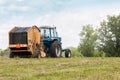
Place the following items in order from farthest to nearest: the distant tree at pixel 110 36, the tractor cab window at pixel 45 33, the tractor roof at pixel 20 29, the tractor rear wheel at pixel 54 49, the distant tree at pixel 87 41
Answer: the distant tree at pixel 87 41 < the distant tree at pixel 110 36 < the tractor cab window at pixel 45 33 < the tractor rear wheel at pixel 54 49 < the tractor roof at pixel 20 29

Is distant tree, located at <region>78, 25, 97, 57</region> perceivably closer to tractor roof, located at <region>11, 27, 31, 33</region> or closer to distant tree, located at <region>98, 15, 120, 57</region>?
distant tree, located at <region>98, 15, 120, 57</region>

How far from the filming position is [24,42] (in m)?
36.8

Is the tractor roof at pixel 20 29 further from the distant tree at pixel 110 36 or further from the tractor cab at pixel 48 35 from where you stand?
the distant tree at pixel 110 36

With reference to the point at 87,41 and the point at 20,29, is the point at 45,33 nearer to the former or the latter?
the point at 20,29

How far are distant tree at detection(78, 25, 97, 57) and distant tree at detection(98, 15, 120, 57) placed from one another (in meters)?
8.85

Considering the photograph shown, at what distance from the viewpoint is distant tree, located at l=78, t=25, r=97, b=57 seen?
89562 mm

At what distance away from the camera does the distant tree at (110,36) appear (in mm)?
73375

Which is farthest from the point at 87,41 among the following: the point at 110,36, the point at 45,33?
the point at 45,33

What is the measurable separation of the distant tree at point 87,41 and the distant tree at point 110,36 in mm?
8851

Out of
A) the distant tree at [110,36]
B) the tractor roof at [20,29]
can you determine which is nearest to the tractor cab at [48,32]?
the tractor roof at [20,29]

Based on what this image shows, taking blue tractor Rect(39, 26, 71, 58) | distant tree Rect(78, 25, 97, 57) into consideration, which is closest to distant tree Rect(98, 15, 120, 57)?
distant tree Rect(78, 25, 97, 57)

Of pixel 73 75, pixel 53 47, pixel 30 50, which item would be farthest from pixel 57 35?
pixel 73 75

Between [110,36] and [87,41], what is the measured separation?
17109mm

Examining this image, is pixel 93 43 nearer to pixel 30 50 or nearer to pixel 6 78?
pixel 30 50
